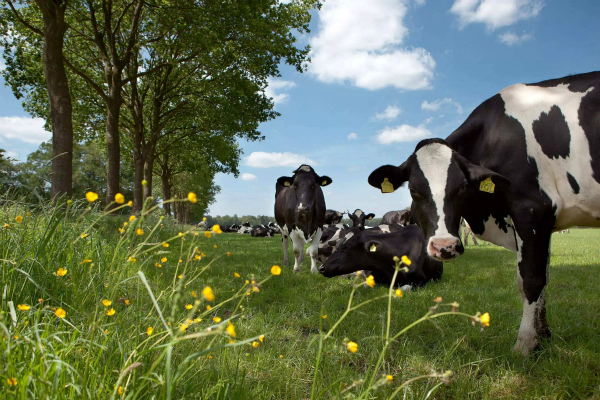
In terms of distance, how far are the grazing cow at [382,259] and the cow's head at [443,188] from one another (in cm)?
294

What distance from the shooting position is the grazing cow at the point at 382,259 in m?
6.52

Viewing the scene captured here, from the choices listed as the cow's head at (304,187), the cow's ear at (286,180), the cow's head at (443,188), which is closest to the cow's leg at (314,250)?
the cow's head at (304,187)

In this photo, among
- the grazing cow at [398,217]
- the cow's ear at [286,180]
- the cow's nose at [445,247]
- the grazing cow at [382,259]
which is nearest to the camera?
the cow's nose at [445,247]

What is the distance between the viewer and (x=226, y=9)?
1345cm

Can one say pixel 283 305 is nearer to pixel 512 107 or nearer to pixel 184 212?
pixel 512 107

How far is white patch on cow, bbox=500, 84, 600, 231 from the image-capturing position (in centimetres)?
325

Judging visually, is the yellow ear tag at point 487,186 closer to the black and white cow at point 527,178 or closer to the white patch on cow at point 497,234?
the black and white cow at point 527,178

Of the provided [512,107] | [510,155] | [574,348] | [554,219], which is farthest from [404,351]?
[512,107]

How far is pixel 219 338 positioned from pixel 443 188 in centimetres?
239

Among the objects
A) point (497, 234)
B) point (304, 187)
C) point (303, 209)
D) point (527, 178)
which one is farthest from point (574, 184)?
point (304, 187)

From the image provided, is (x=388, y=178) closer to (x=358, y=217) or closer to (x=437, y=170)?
(x=437, y=170)

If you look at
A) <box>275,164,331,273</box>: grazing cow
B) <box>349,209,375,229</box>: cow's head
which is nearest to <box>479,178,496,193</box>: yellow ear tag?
<box>275,164,331,273</box>: grazing cow

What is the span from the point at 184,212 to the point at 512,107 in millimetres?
50606

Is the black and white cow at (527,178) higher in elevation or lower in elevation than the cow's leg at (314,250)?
higher
